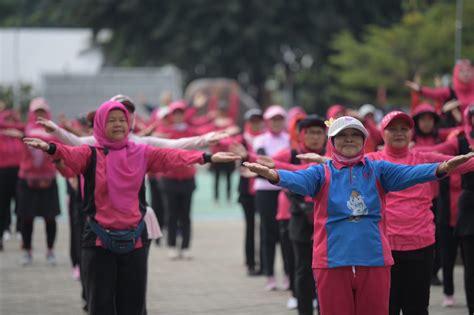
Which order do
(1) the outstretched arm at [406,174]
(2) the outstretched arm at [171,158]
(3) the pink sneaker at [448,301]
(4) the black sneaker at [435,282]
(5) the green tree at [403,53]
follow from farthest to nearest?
(5) the green tree at [403,53] < (4) the black sneaker at [435,282] < (3) the pink sneaker at [448,301] < (2) the outstretched arm at [171,158] < (1) the outstretched arm at [406,174]

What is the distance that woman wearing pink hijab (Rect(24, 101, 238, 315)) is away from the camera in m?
8.62

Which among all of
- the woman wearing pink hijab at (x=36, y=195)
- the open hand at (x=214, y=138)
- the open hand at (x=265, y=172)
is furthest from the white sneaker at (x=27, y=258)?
the open hand at (x=265, y=172)

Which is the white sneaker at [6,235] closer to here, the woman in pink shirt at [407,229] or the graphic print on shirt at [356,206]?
the woman in pink shirt at [407,229]

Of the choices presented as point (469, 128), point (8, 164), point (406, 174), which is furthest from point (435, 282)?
point (8, 164)

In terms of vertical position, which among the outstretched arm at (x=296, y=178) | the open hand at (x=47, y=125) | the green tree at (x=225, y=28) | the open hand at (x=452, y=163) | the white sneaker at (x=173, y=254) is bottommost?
the white sneaker at (x=173, y=254)

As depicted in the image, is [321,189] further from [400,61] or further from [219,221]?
[400,61]

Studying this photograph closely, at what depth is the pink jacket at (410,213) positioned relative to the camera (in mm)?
9281

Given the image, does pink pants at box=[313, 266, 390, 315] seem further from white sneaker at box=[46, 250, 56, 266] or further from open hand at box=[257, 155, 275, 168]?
white sneaker at box=[46, 250, 56, 266]

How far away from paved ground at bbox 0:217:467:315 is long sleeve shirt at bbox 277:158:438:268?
3759 millimetres

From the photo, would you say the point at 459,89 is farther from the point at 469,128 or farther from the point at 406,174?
the point at 406,174

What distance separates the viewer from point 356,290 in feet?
25.8

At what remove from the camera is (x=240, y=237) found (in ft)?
65.0

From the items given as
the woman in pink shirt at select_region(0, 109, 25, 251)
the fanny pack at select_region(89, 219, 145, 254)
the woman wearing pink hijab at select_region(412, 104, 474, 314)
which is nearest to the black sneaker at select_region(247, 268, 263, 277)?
the woman in pink shirt at select_region(0, 109, 25, 251)

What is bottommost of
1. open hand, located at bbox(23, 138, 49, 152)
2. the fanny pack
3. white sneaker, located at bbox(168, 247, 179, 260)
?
white sneaker, located at bbox(168, 247, 179, 260)
